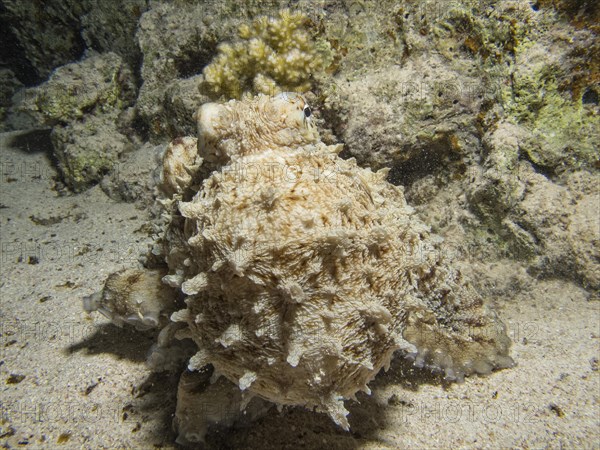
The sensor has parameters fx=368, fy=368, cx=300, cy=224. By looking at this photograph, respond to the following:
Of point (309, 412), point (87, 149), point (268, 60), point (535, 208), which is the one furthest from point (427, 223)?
point (87, 149)

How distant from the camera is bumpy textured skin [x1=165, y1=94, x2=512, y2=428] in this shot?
1.90m

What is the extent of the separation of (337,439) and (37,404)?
2.40 meters

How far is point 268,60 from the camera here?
411cm

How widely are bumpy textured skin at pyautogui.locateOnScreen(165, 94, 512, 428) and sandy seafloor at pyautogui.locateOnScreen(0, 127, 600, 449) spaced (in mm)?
764

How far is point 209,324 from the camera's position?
212 cm

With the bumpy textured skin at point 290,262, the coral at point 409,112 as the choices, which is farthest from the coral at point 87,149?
the bumpy textured skin at point 290,262

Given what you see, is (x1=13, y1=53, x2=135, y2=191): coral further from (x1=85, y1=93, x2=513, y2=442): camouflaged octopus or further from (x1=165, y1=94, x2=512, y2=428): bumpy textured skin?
(x1=165, y1=94, x2=512, y2=428): bumpy textured skin

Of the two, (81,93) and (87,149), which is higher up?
(81,93)

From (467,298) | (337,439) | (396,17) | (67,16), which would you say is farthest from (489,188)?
(67,16)

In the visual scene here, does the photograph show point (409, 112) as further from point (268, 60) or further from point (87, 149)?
point (87, 149)


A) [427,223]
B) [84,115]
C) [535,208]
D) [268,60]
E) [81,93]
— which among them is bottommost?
[427,223]

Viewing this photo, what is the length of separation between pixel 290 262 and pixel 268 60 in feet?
9.94

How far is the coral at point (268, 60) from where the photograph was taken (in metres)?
3.97

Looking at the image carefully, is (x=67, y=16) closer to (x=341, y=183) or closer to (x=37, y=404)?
(x=37, y=404)
